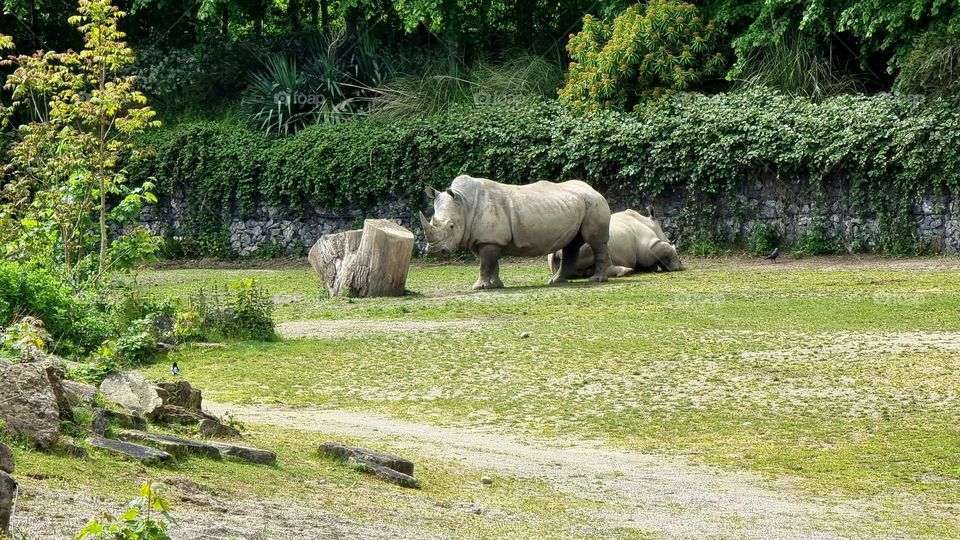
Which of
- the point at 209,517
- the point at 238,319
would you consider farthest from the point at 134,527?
the point at 238,319

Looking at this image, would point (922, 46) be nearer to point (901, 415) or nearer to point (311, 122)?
point (311, 122)

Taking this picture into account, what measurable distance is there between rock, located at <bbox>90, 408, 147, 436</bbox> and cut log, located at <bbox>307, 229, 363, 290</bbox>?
39.0ft

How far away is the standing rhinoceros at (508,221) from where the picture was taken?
67.6 feet

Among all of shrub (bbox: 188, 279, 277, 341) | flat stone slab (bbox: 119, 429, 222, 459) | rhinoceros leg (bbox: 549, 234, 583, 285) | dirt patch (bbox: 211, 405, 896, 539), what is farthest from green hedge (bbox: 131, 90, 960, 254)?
flat stone slab (bbox: 119, 429, 222, 459)

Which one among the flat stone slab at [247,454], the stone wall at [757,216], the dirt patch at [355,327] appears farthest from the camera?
the stone wall at [757,216]

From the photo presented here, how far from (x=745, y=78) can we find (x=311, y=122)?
33.7ft

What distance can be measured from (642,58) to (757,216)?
15.0 ft

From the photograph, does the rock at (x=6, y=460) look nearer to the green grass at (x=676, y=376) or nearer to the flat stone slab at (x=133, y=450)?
the flat stone slab at (x=133, y=450)

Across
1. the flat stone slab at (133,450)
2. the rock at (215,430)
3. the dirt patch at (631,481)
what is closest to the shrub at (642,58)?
the dirt patch at (631,481)

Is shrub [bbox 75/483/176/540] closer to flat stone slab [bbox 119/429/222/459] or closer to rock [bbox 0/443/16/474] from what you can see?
rock [bbox 0/443/16/474]

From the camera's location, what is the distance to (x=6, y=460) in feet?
18.9

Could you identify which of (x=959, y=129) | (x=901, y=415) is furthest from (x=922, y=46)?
(x=901, y=415)

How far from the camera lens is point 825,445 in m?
9.90

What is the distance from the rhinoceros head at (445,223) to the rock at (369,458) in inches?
475
